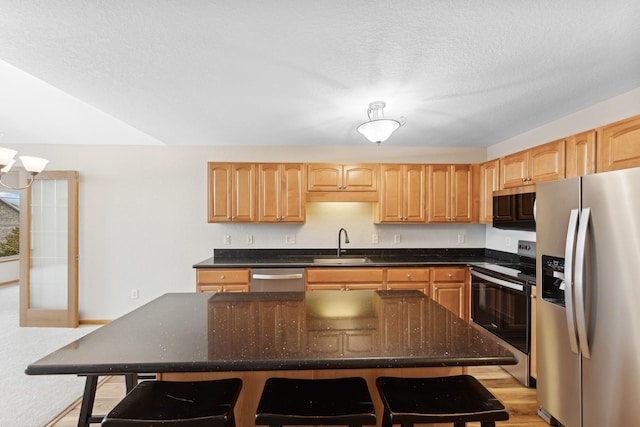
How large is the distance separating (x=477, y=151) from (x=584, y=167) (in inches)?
73.4

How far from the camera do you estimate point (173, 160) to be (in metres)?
3.80

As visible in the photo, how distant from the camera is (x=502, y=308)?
2.64 meters

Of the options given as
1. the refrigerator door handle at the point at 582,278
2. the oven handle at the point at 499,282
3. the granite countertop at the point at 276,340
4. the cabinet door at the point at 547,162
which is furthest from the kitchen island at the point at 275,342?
the cabinet door at the point at 547,162

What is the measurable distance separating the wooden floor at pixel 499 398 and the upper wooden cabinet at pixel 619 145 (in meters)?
1.78

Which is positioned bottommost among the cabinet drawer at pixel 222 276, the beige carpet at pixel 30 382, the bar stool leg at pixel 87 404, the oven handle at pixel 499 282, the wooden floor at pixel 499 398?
the beige carpet at pixel 30 382

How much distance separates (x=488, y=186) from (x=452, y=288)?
4.12 feet

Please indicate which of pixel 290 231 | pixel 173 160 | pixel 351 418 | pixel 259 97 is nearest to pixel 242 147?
pixel 173 160

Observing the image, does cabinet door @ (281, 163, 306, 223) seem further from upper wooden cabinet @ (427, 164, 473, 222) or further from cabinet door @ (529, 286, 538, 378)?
cabinet door @ (529, 286, 538, 378)

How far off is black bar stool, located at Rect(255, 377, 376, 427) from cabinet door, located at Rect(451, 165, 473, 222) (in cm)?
287

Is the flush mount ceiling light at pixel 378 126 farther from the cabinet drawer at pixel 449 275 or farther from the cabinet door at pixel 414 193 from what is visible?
the cabinet drawer at pixel 449 275

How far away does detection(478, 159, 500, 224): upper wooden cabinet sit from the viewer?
327 centimetres

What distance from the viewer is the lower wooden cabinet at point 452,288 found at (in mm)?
3248

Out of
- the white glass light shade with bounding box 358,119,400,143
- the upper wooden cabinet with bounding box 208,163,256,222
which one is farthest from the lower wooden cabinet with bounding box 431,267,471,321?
the upper wooden cabinet with bounding box 208,163,256,222

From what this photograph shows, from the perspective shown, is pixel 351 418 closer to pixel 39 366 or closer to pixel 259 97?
pixel 39 366
